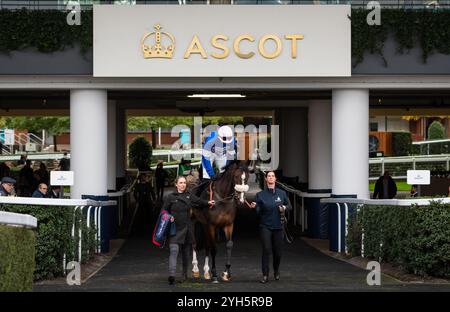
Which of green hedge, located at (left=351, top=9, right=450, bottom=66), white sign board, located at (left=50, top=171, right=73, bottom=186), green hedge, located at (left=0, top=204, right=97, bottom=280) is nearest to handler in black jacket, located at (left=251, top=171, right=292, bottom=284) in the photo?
green hedge, located at (left=0, top=204, right=97, bottom=280)

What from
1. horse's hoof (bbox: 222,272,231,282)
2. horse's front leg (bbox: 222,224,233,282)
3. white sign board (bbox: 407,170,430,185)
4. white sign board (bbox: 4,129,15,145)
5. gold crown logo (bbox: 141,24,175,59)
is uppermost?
gold crown logo (bbox: 141,24,175,59)

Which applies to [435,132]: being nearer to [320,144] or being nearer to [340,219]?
[320,144]

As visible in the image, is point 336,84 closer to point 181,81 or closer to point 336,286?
point 181,81

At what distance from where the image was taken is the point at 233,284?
52.7 feet

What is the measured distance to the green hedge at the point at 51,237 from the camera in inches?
640

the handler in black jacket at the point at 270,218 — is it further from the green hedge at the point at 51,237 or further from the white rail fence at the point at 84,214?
the green hedge at the point at 51,237

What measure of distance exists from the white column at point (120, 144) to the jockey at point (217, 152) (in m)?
3.06

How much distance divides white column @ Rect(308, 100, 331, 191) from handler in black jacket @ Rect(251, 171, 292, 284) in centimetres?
1111

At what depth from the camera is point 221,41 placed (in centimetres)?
2108

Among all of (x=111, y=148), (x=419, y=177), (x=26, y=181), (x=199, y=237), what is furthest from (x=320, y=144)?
(x=199, y=237)

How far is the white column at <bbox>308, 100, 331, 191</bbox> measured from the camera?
1081 inches

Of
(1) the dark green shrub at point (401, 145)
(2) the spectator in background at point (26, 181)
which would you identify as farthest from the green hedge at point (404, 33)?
(1) the dark green shrub at point (401, 145)

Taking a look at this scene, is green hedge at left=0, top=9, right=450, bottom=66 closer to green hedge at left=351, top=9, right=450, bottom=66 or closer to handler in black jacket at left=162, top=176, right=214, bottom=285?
green hedge at left=351, top=9, right=450, bottom=66

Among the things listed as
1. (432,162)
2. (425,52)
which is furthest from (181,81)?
(432,162)
